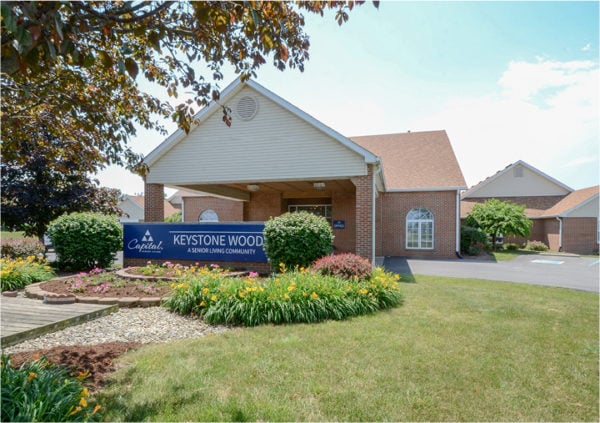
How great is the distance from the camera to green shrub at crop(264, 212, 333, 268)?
955 centimetres

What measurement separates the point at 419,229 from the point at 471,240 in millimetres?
3712

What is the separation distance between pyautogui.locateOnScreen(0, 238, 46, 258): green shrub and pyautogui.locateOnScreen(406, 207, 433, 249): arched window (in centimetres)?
1696

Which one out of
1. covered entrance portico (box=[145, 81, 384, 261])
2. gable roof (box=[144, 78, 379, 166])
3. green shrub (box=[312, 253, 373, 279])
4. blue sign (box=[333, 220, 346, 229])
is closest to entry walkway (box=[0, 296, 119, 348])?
green shrub (box=[312, 253, 373, 279])

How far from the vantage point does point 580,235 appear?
2461cm

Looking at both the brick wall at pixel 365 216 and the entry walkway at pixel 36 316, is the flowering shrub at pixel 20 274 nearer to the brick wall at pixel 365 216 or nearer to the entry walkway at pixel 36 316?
the entry walkway at pixel 36 316

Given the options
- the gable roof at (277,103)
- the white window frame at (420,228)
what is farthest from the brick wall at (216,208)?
Result: the white window frame at (420,228)

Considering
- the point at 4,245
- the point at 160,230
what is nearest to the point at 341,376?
the point at 160,230

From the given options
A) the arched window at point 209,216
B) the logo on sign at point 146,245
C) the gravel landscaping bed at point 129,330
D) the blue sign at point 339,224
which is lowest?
the gravel landscaping bed at point 129,330

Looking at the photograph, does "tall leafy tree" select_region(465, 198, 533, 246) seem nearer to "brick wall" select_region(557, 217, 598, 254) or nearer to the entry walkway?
"brick wall" select_region(557, 217, 598, 254)

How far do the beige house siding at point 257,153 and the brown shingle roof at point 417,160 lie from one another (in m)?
7.28

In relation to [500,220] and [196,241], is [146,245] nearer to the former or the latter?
[196,241]

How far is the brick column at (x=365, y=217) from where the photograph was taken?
11.4 meters

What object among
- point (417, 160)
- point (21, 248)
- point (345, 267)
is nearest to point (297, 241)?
point (345, 267)

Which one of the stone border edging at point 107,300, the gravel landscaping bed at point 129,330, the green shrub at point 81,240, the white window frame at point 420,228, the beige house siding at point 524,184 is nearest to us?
the gravel landscaping bed at point 129,330
